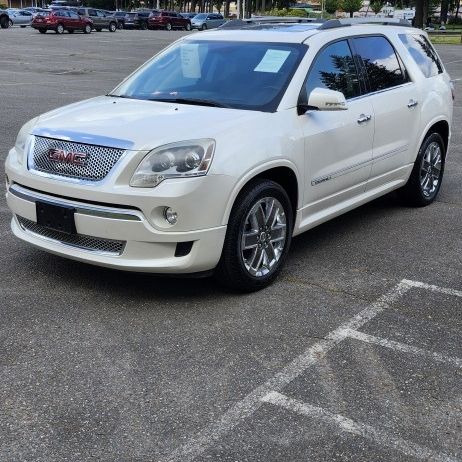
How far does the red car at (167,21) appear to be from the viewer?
5969 centimetres

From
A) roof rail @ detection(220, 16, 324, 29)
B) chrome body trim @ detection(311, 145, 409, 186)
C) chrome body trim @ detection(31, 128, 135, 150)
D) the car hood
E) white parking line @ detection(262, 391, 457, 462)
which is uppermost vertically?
roof rail @ detection(220, 16, 324, 29)

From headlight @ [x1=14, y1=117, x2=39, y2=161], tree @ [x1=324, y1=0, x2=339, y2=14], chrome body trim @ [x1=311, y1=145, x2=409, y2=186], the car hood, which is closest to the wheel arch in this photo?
chrome body trim @ [x1=311, y1=145, x2=409, y2=186]

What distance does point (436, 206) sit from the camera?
730 centimetres

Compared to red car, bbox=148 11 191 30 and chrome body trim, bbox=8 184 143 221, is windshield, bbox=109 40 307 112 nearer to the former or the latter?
chrome body trim, bbox=8 184 143 221

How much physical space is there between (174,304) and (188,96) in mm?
1654

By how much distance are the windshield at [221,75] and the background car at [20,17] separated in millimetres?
57115

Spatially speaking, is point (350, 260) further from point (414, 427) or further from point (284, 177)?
point (414, 427)

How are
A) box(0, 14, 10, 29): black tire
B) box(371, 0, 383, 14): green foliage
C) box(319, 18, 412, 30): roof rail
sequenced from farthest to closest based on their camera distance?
1. box(371, 0, 383, 14): green foliage
2. box(0, 14, 10, 29): black tire
3. box(319, 18, 412, 30): roof rail

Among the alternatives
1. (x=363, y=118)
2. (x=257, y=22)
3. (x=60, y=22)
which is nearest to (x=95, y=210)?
(x=363, y=118)

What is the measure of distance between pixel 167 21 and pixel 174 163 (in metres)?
58.7

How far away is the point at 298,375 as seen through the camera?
3738 mm

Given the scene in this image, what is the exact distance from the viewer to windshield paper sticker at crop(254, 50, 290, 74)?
17.5 ft

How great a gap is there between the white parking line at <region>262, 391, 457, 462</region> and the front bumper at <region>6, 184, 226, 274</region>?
3.98 ft

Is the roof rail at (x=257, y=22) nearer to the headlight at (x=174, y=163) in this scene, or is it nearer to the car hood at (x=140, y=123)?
the car hood at (x=140, y=123)
